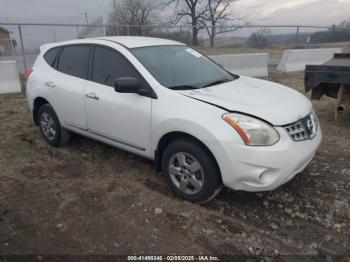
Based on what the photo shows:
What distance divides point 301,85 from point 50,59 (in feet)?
23.3

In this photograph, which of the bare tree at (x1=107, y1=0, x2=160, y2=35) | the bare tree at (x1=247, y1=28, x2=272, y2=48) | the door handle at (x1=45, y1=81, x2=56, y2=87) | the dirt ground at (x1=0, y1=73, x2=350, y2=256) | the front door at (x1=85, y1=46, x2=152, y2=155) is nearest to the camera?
the dirt ground at (x1=0, y1=73, x2=350, y2=256)

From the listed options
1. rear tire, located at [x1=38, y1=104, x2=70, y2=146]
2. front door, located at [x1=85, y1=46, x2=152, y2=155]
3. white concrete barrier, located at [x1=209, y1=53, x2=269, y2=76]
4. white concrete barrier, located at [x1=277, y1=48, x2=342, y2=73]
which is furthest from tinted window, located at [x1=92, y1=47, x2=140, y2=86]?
white concrete barrier, located at [x1=277, y1=48, x2=342, y2=73]

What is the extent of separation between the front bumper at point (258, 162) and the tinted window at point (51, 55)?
10.0ft

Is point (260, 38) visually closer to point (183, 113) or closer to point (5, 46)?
point (5, 46)

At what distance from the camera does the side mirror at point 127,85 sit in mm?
3336

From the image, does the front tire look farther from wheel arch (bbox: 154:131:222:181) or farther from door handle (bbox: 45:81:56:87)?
door handle (bbox: 45:81:56:87)

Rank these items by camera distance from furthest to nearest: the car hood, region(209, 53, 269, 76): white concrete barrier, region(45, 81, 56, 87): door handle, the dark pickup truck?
region(209, 53, 269, 76): white concrete barrier
the dark pickup truck
region(45, 81, 56, 87): door handle
the car hood

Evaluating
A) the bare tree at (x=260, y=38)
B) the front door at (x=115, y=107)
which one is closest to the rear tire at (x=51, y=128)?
the front door at (x=115, y=107)

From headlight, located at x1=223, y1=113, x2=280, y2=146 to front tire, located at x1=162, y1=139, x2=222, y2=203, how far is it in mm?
399

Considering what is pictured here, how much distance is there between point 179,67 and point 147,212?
68.7 inches

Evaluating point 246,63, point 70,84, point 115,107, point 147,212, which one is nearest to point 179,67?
point 115,107

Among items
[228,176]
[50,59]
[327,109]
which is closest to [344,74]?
[327,109]

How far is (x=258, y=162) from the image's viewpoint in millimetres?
2854

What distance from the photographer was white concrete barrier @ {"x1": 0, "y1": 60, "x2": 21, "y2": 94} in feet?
27.7
